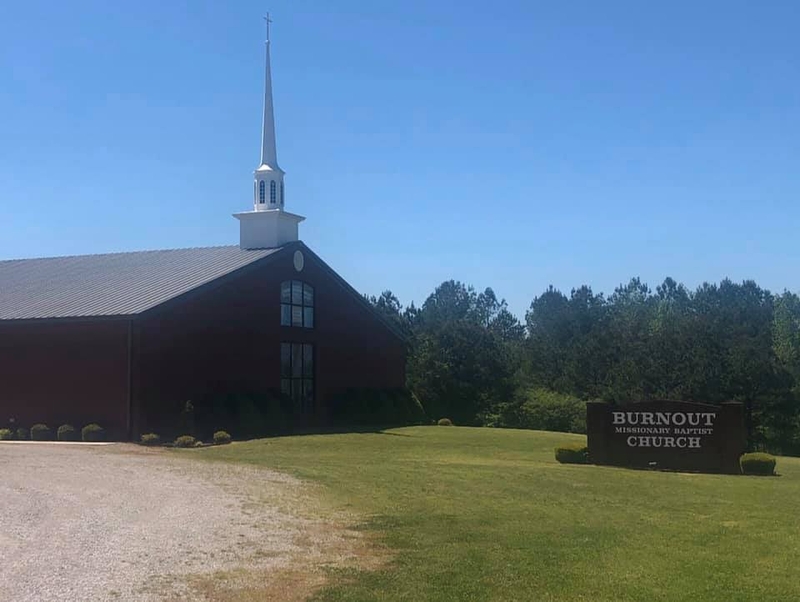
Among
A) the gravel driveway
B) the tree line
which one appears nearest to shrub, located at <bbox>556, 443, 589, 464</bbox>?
the gravel driveway

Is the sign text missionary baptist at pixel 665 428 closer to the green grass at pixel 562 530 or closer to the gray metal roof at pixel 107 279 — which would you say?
the green grass at pixel 562 530

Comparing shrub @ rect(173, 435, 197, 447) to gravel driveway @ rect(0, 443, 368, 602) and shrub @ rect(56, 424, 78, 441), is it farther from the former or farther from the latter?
gravel driveway @ rect(0, 443, 368, 602)

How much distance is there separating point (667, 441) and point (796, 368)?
140 ft

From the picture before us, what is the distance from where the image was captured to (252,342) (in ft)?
116

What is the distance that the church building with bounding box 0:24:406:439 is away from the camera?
30250 millimetres

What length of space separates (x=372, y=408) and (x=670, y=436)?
20.5 m

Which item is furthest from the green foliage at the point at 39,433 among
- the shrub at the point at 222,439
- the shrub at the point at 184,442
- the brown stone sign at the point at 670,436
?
the brown stone sign at the point at 670,436

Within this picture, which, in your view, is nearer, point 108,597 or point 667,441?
point 108,597

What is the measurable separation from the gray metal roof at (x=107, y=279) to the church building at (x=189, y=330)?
83 mm

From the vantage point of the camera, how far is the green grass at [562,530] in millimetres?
9180

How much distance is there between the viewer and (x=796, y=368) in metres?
59.8

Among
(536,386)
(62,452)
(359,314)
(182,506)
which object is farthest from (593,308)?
(182,506)

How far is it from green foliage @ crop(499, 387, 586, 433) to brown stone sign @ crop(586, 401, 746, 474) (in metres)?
33.3

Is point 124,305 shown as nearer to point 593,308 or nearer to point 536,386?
point 536,386
